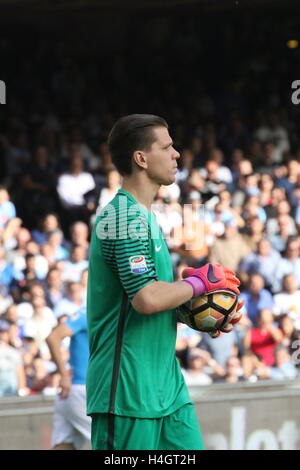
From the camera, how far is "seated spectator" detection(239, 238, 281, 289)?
1100 cm

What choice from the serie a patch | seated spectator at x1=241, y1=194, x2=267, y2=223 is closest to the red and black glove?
the serie a patch

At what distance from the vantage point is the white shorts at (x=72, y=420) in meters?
7.26

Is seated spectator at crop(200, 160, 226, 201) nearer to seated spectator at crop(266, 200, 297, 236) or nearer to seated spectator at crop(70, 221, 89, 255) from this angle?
seated spectator at crop(266, 200, 297, 236)

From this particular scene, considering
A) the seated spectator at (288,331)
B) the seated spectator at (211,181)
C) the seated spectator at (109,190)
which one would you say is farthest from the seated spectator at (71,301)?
the seated spectator at (211,181)

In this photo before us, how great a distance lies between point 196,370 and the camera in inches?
359

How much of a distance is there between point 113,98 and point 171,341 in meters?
9.89

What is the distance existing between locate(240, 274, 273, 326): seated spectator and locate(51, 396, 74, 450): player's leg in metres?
3.45

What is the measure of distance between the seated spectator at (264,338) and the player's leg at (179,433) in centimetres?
582

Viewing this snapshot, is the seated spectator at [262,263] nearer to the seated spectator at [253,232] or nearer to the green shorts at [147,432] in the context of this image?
the seated spectator at [253,232]

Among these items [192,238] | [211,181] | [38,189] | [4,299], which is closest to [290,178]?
[211,181]

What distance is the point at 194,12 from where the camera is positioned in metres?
13.8

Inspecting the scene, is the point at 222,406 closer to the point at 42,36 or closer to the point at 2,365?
the point at 2,365

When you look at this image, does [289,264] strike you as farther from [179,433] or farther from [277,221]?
[179,433]
